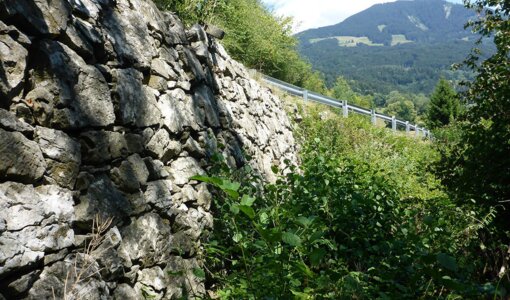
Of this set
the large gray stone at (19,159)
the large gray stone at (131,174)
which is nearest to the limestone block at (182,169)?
the large gray stone at (131,174)

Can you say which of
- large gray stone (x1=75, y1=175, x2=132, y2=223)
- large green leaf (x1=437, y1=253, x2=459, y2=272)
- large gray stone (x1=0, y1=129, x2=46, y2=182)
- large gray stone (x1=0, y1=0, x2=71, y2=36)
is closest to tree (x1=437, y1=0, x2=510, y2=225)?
large green leaf (x1=437, y1=253, x2=459, y2=272)

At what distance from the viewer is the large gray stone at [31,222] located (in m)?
2.61

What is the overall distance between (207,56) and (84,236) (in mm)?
4242

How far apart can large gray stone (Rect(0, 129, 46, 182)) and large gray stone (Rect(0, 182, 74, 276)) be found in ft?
0.22

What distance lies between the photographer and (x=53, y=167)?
124 inches

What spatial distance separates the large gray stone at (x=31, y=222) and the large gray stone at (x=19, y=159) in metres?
0.07

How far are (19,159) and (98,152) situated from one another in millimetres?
875

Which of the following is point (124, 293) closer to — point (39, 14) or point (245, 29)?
point (39, 14)

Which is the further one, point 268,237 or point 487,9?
point 487,9

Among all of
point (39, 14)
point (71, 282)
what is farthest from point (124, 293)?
point (39, 14)

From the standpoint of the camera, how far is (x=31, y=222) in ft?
9.16

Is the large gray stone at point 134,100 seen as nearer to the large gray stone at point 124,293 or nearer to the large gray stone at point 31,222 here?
the large gray stone at point 31,222

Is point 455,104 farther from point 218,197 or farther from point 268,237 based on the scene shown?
point 268,237

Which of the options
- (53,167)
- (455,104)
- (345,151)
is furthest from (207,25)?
(455,104)
